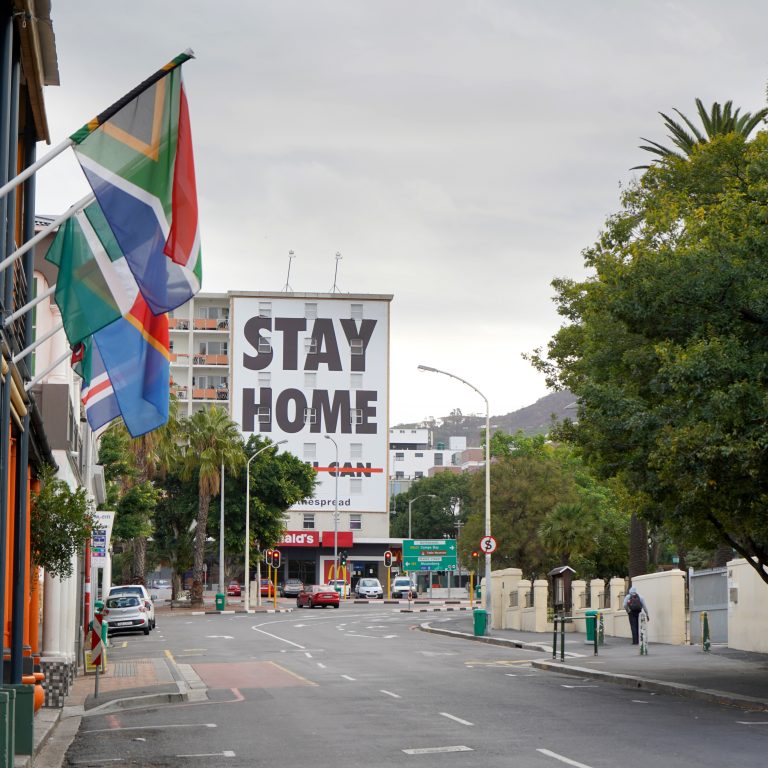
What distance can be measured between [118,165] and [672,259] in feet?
37.9

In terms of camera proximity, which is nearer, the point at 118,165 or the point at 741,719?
the point at 118,165

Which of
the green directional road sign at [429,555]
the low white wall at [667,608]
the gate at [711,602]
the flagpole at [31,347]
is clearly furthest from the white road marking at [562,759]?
the green directional road sign at [429,555]

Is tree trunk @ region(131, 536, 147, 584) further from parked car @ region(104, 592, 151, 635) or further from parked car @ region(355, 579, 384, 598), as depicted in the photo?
parked car @ region(104, 592, 151, 635)

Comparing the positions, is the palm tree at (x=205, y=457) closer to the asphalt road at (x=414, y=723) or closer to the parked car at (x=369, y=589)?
the parked car at (x=369, y=589)

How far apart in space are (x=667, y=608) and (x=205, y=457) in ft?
133

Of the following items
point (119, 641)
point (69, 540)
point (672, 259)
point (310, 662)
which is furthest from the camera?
point (119, 641)

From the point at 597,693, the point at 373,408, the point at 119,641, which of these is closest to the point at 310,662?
the point at 597,693

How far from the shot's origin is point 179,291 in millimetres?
11844

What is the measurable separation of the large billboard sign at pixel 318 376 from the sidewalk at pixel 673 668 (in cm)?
7377

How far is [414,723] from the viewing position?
17.2 m

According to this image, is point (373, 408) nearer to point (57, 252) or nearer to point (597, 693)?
point (597, 693)

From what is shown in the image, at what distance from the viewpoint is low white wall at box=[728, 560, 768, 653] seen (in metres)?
30.0

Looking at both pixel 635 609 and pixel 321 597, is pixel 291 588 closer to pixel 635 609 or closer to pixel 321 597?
pixel 321 597

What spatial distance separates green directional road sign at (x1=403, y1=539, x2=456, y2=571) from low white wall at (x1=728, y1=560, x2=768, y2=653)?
55.6 meters
